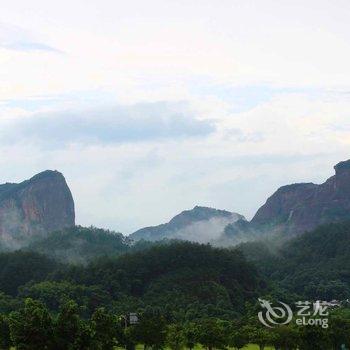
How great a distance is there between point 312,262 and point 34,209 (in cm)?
8167

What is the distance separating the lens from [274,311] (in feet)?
221

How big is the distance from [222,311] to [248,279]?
2473cm

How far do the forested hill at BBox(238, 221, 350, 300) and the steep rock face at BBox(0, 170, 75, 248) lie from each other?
54.5 metres

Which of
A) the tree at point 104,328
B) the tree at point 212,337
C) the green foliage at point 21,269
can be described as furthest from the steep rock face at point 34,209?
the tree at point 104,328

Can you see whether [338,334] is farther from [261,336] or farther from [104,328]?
[104,328]

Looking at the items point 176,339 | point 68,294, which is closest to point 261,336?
point 176,339

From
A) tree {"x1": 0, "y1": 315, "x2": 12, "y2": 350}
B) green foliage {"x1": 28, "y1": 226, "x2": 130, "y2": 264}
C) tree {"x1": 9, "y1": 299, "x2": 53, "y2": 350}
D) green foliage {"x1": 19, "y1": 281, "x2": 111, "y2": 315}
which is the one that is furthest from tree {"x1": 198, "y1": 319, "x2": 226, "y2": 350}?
green foliage {"x1": 28, "y1": 226, "x2": 130, "y2": 264}

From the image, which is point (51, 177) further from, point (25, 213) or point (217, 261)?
point (217, 261)

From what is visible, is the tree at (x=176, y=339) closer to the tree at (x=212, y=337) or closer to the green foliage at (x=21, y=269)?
the tree at (x=212, y=337)

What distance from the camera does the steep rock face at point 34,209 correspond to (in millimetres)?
190375

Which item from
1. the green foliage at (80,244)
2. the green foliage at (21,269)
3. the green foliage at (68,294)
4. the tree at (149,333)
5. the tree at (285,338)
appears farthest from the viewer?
the green foliage at (80,244)

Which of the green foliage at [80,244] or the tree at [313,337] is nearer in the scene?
the tree at [313,337]

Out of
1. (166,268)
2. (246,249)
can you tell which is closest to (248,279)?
(166,268)

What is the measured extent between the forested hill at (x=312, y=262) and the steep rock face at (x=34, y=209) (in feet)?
179
